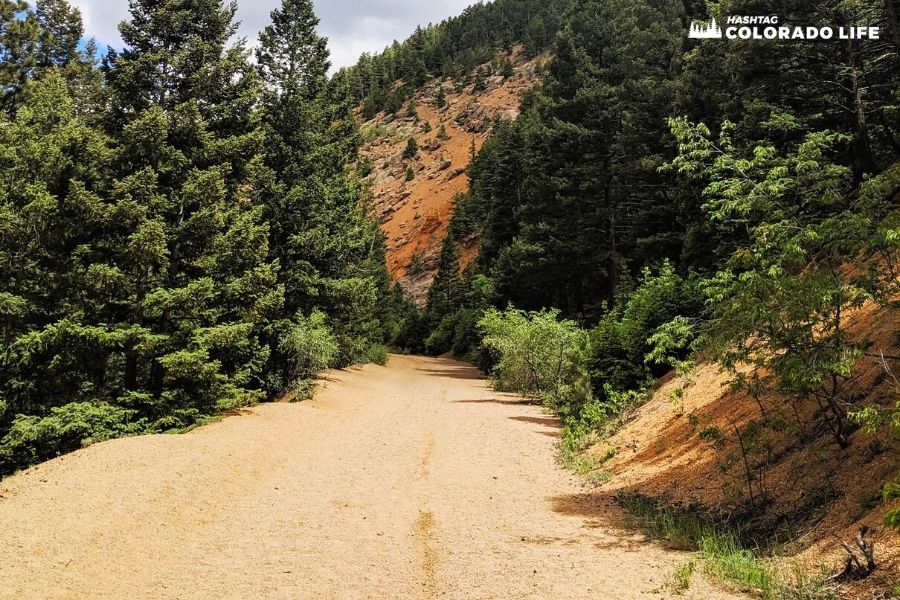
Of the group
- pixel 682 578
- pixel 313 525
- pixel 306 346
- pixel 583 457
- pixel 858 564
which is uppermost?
pixel 306 346

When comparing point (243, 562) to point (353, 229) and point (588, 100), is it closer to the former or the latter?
point (353, 229)

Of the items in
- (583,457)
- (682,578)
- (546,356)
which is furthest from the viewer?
(546,356)

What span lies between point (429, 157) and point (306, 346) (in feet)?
318

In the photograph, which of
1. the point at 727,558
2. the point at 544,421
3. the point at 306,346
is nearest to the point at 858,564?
the point at 727,558

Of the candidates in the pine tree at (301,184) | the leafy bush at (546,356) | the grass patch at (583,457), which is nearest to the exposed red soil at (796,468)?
the grass patch at (583,457)

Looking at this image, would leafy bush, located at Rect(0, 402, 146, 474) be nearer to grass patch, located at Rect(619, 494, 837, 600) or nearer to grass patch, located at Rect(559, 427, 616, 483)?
grass patch, located at Rect(559, 427, 616, 483)

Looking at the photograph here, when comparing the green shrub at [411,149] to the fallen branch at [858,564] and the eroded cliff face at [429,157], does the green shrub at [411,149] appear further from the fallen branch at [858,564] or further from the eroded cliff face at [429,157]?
the fallen branch at [858,564]

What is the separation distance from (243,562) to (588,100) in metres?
25.7

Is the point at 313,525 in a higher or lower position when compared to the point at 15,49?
lower

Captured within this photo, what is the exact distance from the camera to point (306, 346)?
19.4 m

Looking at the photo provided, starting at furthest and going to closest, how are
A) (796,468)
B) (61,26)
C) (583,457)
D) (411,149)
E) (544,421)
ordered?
1. (411,149)
2. (61,26)
3. (544,421)
4. (583,457)
5. (796,468)

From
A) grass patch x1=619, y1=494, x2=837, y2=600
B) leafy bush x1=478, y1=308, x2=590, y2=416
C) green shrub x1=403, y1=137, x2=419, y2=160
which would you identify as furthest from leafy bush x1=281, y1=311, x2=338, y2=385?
green shrub x1=403, y1=137, x2=419, y2=160

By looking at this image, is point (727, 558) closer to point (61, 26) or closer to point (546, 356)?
point (546, 356)

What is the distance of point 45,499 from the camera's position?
7.95 m
